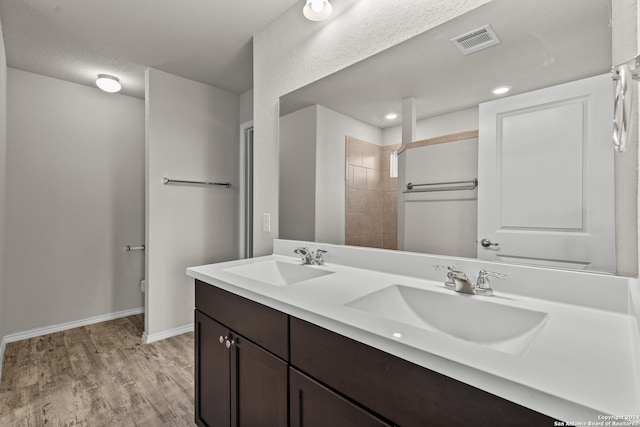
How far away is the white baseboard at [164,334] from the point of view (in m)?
2.57

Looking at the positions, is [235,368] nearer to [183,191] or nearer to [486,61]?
[486,61]

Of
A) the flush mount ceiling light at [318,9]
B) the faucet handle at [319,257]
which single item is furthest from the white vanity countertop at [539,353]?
the flush mount ceiling light at [318,9]

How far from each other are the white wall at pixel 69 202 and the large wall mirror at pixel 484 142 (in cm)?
266

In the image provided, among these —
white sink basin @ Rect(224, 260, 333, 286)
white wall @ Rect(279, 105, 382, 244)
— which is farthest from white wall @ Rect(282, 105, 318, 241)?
white sink basin @ Rect(224, 260, 333, 286)

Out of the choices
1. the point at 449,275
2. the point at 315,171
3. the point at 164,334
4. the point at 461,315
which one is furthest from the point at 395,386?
the point at 164,334

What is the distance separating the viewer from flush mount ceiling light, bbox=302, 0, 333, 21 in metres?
1.49

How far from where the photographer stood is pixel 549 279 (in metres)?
0.90

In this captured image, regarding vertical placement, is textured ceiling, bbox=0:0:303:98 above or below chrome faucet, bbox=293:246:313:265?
above

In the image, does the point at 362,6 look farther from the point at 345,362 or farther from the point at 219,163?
the point at 219,163

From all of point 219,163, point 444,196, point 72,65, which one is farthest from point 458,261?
point 72,65

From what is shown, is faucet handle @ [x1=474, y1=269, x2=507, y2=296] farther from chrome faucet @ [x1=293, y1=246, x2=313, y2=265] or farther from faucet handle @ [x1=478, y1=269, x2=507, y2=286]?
chrome faucet @ [x1=293, y1=246, x2=313, y2=265]

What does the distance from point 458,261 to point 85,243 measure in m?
3.41

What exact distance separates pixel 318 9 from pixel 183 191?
6.76ft

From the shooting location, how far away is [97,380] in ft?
6.51
